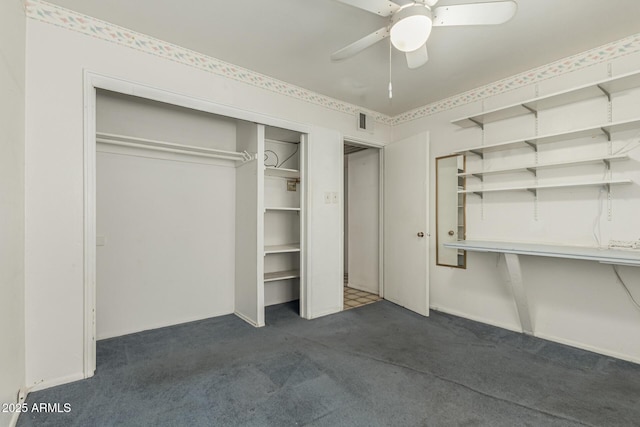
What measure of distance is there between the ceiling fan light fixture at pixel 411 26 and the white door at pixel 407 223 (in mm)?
1667

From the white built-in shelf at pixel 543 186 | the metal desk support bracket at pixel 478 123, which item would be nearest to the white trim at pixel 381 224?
the white built-in shelf at pixel 543 186

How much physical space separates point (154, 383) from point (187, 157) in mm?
2047

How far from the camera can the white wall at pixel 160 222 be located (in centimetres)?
268

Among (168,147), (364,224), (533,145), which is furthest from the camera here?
(364,224)

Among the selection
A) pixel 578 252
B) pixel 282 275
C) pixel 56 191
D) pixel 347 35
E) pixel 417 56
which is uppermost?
pixel 347 35

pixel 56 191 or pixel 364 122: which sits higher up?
pixel 364 122

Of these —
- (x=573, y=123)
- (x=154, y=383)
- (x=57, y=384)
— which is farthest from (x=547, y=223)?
(x=57, y=384)

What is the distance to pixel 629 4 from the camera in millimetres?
1909

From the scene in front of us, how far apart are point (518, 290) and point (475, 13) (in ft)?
7.29

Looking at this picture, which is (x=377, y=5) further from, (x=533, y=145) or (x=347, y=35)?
(x=533, y=145)

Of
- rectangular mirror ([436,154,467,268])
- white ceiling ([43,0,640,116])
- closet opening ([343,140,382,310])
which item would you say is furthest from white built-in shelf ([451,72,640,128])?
closet opening ([343,140,382,310])

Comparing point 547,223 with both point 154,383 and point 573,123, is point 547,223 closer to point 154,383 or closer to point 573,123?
point 573,123

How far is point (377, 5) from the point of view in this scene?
5.16 feet

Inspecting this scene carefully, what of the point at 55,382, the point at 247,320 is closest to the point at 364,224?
the point at 247,320
